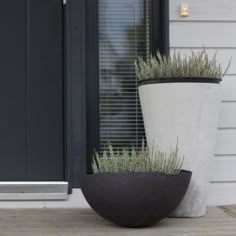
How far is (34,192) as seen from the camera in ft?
12.1

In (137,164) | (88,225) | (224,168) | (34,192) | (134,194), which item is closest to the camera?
(134,194)

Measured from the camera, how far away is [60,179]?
3.87 m

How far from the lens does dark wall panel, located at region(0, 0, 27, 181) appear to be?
12.6ft

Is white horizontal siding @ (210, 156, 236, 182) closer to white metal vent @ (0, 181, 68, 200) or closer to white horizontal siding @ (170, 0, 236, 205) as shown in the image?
white horizontal siding @ (170, 0, 236, 205)

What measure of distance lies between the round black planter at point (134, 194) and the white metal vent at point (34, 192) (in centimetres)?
68

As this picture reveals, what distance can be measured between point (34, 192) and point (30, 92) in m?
0.68

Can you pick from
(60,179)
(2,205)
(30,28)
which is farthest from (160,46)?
(2,205)

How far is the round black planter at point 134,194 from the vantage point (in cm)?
295

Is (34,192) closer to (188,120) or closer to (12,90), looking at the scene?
(12,90)

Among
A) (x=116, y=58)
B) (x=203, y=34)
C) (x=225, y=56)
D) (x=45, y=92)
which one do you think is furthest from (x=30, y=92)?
(x=225, y=56)

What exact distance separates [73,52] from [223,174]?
130 centimetres

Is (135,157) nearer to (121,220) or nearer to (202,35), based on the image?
(121,220)

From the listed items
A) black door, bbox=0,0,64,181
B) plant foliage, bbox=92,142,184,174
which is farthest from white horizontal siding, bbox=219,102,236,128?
black door, bbox=0,0,64,181

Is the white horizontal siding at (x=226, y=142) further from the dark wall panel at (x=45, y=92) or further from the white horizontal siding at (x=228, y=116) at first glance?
the dark wall panel at (x=45, y=92)
